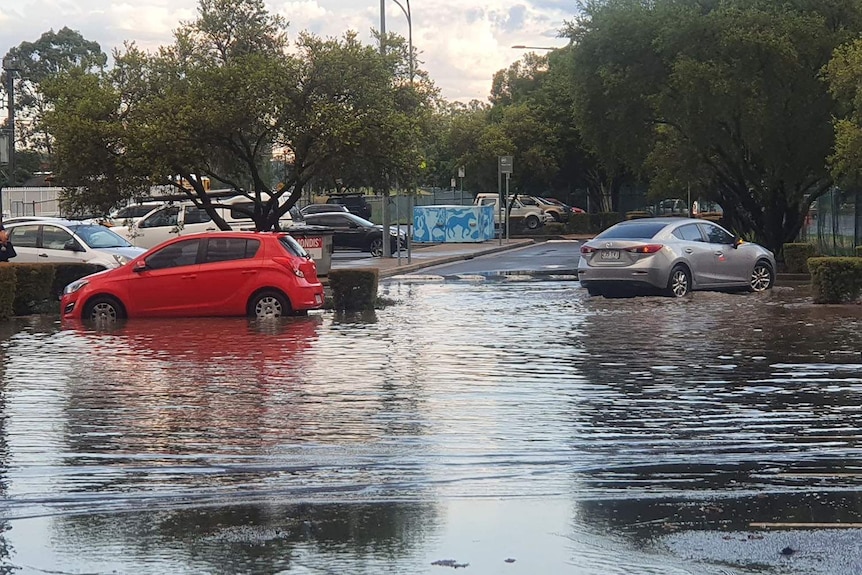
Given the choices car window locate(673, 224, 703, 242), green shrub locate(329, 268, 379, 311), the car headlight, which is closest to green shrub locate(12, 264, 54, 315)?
the car headlight

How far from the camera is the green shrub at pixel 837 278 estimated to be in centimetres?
2269

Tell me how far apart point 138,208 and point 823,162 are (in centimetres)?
2006

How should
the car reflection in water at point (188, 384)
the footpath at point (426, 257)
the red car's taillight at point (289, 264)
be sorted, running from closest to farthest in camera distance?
1. the car reflection in water at point (188, 384)
2. the red car's taillight at point (289, 264)
3. the footpath at point (426, 257)

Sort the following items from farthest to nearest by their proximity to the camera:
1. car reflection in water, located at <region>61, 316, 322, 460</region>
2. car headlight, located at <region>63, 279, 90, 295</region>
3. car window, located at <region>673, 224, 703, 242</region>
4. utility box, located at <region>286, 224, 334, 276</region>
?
1. utility box, located at <region>286, 224, 334, 276</region>
2. car window, located at <region>673, 224, 703, 242</region>
3. car headlight, located at <region>63, 279, 90, 295</region>
4. car reflection in water, located at <region>61, 316, 322, 460</region>

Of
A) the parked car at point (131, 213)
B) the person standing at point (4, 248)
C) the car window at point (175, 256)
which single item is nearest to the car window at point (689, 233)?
the car window at point (175, 256)

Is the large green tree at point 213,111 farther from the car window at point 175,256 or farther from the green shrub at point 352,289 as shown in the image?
the car window at point 175,256

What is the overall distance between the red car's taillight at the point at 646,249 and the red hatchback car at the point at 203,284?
21.5 feet

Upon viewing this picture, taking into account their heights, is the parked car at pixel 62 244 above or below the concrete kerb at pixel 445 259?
above

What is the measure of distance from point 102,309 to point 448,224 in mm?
35217

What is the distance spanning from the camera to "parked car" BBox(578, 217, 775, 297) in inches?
969

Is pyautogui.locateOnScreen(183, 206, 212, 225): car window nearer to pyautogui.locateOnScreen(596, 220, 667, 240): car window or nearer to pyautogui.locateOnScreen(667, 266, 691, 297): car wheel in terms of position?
pyautogui.locateOnScreen(596, 220, 667, 240): car window

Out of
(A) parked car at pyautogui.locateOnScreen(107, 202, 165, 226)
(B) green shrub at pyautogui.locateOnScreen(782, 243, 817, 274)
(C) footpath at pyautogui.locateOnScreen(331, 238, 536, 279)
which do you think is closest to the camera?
(B) green shrub at pyautogui.locateOnScreen(782, 243, 817, 274)

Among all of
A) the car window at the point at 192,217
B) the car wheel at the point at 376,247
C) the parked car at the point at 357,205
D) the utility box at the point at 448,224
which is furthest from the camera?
the parked car at the point at 357,205

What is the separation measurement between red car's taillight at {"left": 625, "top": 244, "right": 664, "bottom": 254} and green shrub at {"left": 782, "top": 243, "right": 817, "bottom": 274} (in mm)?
8044
